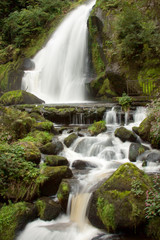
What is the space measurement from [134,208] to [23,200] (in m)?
2.87

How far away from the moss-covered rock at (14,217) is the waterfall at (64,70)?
495 inches

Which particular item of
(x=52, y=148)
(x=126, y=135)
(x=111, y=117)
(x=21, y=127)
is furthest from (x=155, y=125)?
(x=21, y=127)

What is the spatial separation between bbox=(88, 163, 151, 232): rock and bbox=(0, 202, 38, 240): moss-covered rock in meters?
1.45

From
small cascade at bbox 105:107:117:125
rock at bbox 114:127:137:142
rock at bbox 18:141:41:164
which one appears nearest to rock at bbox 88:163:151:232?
rock at bbox 18:141:41:164

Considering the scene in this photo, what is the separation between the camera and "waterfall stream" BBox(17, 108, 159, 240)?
14.7ft

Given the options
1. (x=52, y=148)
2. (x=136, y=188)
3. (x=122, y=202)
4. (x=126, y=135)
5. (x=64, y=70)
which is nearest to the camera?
(x=122, y=202)

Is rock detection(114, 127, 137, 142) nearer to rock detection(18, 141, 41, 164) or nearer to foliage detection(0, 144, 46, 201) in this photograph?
rock detection(18, 141, 41, 164)

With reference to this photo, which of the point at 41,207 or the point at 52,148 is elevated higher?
the point at 52,148

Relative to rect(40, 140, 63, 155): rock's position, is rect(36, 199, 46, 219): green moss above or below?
below

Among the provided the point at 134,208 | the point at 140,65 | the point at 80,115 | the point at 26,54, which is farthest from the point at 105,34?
the point at 134,208

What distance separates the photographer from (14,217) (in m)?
4.71

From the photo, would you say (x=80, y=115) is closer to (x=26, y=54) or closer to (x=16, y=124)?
(x=16, y=124)

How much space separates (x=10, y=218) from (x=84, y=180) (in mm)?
2243

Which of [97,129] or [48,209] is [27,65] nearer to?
[97,129]
